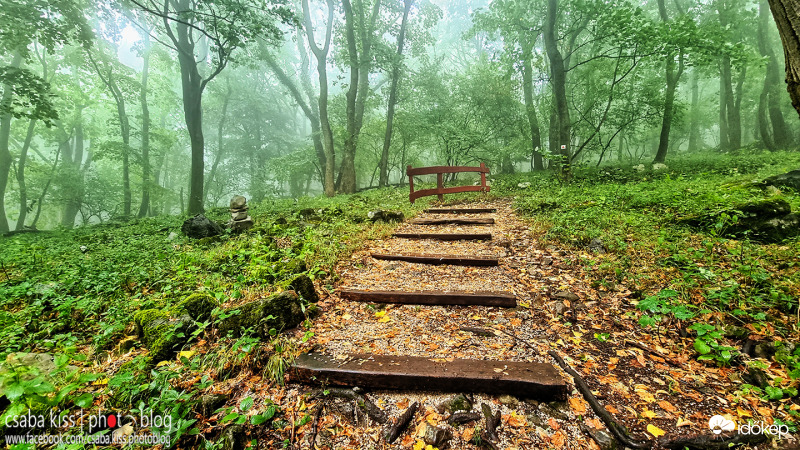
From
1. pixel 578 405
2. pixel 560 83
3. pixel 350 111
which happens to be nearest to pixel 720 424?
pixel 578 405

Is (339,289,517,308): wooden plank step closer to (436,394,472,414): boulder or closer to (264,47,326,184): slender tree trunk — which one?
(436,394,472,414): boulder

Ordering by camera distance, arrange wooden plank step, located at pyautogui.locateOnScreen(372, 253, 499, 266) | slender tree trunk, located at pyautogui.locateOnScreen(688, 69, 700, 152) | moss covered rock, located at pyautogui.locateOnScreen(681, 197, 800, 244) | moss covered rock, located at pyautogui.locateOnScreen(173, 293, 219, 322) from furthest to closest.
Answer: slender tree trunk, located at pyautogui.locateOnScreen(688, 69, 700, 152), wooden plank step, located at pyautogui.locateOnScreen(372, 253, 499, 266), moss covered rock, located at pyautogui.locateOnScreen(681, 197, 800, 244), moss covered rock, located at pyautogui.locateOnScreen(173, 293, 219, 322)

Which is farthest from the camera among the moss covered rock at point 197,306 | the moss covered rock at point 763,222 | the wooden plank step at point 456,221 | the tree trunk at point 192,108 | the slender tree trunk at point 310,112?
the slender tree trunk at point 310,112

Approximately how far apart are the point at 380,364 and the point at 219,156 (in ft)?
86.2

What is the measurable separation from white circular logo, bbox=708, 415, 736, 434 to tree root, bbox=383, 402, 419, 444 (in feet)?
5.40

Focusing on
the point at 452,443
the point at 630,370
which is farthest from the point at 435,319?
the point at 630,370

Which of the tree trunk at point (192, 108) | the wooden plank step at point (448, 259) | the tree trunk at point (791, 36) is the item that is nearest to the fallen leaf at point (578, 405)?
the wooden plank step at point (448, 259)

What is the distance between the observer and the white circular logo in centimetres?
155

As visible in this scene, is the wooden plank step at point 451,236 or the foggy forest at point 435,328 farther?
the wooden plank step at point 451,236

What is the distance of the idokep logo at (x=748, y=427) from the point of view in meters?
1.49

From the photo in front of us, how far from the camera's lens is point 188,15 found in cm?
826

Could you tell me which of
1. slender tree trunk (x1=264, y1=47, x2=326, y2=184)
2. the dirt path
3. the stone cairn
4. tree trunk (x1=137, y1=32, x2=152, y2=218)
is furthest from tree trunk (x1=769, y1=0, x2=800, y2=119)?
tree trunk (x1=137, y1=32, x2=152, y2=218)

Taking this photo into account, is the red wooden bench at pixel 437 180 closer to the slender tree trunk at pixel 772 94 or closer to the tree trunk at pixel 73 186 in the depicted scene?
the slender tree trunk at pixel 772 94

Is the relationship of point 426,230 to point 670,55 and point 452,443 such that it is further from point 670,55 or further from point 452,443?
point 670,55
